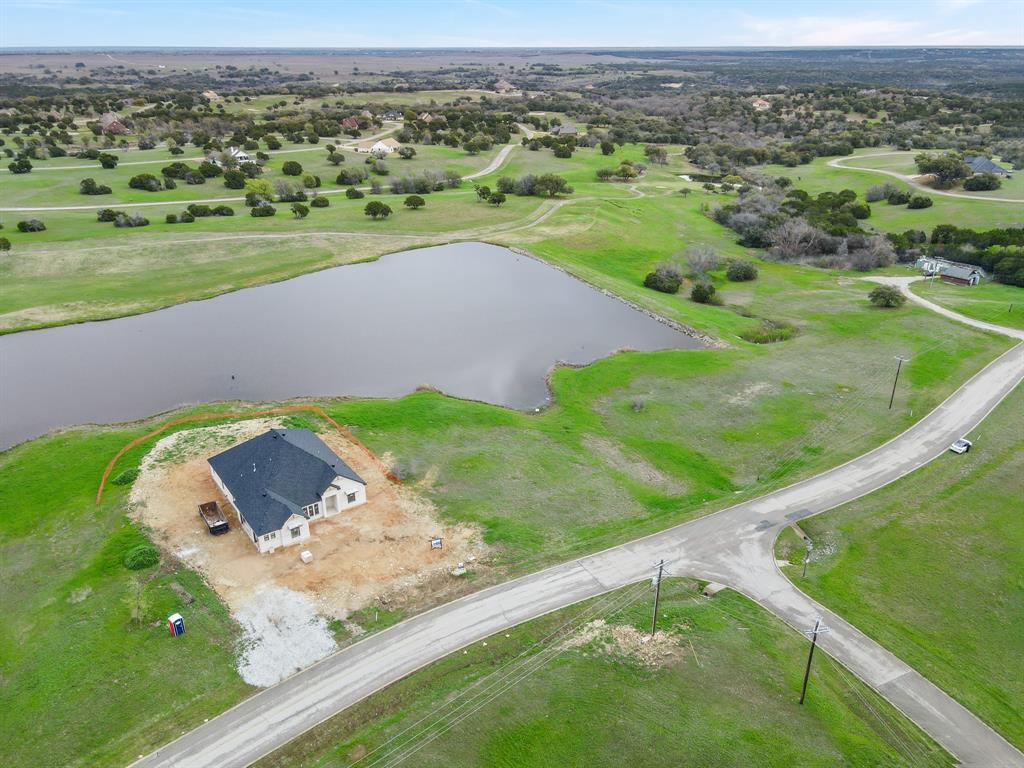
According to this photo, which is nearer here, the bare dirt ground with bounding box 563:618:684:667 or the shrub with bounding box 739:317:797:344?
the bare dirt ground with bounding box 563:618:684:667

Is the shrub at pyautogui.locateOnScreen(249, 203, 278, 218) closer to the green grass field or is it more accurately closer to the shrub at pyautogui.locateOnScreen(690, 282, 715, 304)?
the shrub at pyautogui.locateOnScreen(690, 282, 715, 304)

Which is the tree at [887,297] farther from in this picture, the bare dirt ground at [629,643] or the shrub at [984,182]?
the shrub at [984,182]

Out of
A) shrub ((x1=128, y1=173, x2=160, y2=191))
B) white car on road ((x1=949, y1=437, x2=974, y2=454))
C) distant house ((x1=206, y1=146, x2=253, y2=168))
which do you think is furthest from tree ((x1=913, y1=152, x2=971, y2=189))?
shrub ((x1=128, y1=173, x2=160, y2=191))

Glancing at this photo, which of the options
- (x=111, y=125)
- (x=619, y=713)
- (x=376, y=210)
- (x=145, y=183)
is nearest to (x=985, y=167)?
(x=376, y=210)

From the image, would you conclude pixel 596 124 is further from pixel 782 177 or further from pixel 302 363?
pixel 302 363

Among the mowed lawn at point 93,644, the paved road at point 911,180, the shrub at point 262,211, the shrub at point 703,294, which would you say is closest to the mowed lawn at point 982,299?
the shrub at point 703,294

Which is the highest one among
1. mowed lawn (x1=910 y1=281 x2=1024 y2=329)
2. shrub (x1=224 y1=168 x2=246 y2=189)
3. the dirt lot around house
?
shrub (x1=224 y1=168 x2=246 y2=189)
